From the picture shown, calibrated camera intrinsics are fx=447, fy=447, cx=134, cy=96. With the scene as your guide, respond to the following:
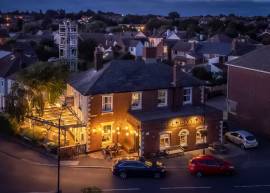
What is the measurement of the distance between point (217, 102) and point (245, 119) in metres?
14.0

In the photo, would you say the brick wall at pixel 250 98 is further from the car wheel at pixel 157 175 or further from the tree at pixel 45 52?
the tree at pixel 45 52

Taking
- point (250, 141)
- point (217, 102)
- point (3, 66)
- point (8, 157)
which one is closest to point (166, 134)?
point (250, 141)

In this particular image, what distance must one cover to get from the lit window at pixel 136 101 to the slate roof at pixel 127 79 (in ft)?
1.95

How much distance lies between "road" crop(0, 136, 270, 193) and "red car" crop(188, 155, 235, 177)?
16.7 inches

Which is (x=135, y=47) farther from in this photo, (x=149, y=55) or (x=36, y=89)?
(x=36, y=89)

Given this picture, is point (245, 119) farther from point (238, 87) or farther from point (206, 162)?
point (206, 162)

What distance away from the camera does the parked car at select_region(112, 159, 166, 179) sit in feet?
110

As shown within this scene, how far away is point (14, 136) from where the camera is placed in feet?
143

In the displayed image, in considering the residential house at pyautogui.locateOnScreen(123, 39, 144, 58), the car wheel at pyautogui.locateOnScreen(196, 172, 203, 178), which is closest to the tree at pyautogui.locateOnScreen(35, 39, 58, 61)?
the residential house at pyautogui.locateOnScreen(123, 39, 144, 58)

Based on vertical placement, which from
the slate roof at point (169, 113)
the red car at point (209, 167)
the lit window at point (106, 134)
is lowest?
the red car at point (209, 167)

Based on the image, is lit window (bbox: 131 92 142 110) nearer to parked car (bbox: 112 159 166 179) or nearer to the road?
the road

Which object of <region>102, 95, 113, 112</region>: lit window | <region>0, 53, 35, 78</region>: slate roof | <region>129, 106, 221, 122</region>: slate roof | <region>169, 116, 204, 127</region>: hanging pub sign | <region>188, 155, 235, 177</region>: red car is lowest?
<region>188, 155, 235, 177</region>: red car

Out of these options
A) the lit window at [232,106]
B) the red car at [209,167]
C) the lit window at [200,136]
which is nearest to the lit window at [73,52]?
the lit window at [232,106]

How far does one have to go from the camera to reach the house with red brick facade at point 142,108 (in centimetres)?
3888
